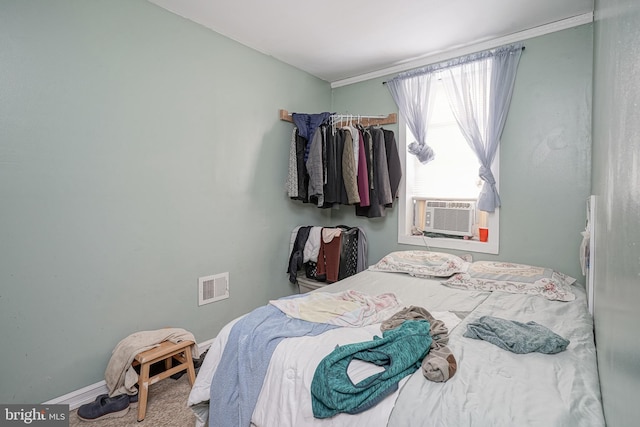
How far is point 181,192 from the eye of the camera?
243 centimetres

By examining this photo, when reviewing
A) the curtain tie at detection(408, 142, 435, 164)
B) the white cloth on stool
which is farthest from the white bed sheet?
the curtain tie at detection(408, 142, 435, 164)

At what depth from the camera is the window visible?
2896 millimetres

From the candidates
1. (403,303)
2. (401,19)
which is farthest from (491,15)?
(403,303)

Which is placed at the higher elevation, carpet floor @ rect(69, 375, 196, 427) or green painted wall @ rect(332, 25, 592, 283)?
green painted wall @ rect(332, 25, 592, 283)

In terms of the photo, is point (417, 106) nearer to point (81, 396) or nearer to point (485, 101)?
point (485, 101)

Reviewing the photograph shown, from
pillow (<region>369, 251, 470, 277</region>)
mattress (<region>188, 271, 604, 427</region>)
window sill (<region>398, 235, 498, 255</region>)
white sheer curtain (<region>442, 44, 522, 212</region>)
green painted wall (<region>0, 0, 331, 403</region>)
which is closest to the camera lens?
mattress (<region>188, 271, 604, 427</region>)

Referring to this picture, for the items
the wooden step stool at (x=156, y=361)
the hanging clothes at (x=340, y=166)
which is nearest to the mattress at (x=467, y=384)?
the wooden step stool at (x=156, y=361)

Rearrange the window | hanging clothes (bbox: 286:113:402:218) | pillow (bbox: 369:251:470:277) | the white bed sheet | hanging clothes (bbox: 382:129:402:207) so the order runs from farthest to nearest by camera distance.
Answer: hanging clothes (bbox: 382:129:402:207) < hanging clothes (bbox: 286:113:402:218) < the window < pillow (bbox: 369:251:470:277) < the white bed sheet

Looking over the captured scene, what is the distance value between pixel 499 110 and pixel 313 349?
2507mm

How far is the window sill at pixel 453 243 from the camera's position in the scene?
278 centimetres

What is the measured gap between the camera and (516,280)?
2.21m

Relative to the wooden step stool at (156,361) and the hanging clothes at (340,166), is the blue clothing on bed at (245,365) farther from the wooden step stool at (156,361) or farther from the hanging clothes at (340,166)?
the hanging clothes at (340,166)

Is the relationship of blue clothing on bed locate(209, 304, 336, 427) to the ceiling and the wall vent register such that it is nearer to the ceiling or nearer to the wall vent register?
the wall vent register

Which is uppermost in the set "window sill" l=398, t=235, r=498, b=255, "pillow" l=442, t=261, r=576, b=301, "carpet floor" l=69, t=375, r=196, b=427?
"window sill" l=398, t=235, r=498, b=255
